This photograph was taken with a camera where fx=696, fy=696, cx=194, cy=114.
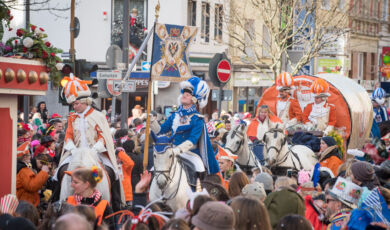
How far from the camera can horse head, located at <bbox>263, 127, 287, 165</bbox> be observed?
1240cm

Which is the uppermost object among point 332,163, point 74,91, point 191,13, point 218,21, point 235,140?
point 191,13

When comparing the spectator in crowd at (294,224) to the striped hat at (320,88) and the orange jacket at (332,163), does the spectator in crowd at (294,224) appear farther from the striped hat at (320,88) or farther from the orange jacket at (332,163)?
the striped hat at (320,88)

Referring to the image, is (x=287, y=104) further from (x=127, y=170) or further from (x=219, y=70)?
(x=127, y=170)

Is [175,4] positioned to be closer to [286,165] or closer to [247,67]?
[247,67]

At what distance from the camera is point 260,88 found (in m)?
37.9

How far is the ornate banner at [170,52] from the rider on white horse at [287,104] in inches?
188

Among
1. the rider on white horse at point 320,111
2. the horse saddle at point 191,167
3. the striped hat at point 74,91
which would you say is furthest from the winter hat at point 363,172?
the rider on white horse at point 320,111

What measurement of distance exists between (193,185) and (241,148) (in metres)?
3.06

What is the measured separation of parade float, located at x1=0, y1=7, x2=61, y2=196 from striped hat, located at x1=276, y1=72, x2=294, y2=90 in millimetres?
7806

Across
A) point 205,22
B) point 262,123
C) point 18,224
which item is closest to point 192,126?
point 262,123

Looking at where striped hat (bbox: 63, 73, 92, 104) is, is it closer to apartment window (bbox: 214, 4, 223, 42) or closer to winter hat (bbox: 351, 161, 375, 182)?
winter hat (bbox: 351, 161, 375, 182)

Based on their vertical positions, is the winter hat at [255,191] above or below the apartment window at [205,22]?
below

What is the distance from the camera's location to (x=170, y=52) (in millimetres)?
11203

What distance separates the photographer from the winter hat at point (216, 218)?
4891 mm
